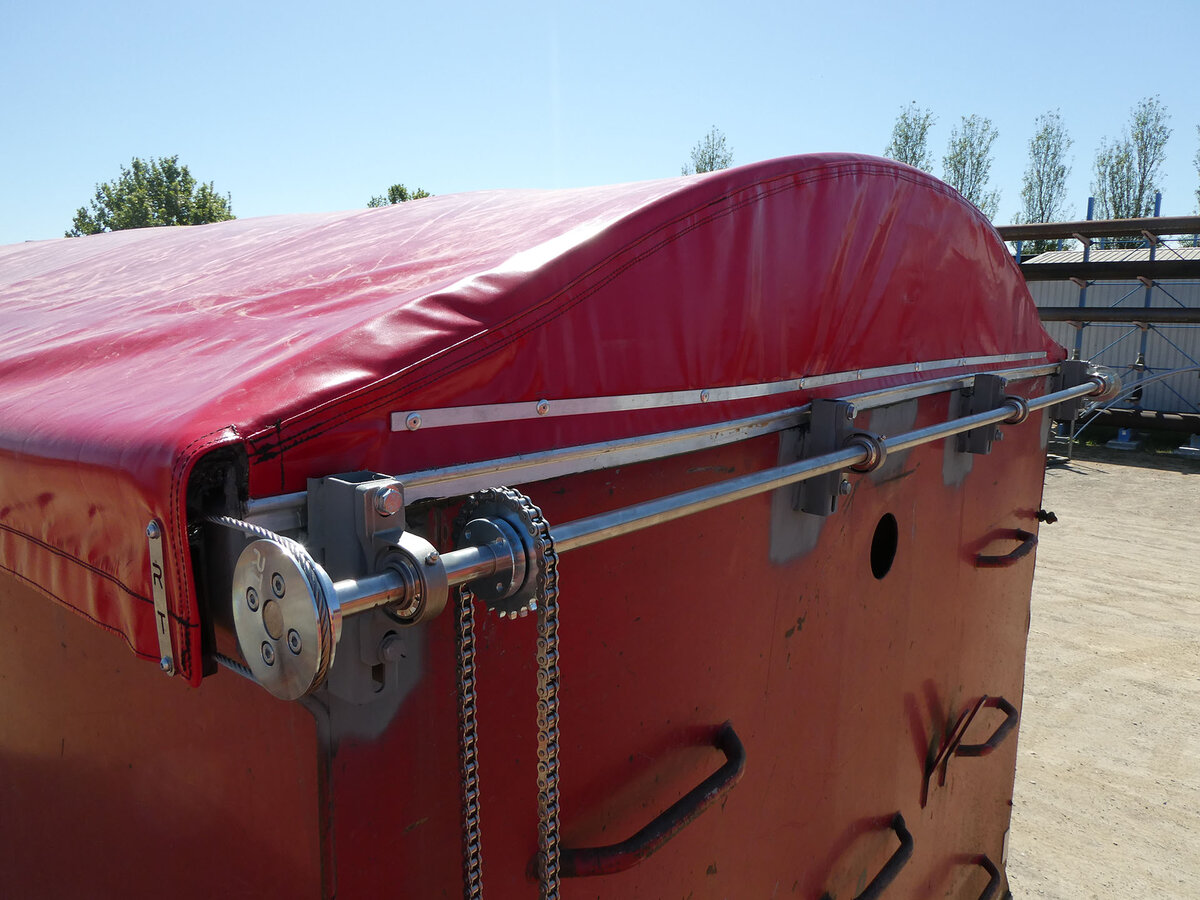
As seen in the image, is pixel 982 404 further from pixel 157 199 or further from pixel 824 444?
pixel 157 199

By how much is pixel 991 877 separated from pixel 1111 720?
2.91 meters

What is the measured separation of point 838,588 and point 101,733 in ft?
5.34

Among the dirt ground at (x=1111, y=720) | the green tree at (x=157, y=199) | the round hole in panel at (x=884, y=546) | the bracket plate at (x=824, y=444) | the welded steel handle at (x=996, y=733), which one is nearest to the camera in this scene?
the bracket plate at (x=824, y=444)

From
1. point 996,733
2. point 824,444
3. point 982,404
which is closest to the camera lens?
point 824,444

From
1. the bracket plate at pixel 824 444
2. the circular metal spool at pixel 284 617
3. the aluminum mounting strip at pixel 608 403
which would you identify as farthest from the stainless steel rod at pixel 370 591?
the bracket plate at pixel 824 444

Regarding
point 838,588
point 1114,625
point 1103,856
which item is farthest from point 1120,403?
point 838,588

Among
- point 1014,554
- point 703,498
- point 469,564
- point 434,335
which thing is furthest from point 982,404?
point 469,564

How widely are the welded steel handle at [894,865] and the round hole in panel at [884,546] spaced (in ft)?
2.72

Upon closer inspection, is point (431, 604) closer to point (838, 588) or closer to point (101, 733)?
point (101, 733)

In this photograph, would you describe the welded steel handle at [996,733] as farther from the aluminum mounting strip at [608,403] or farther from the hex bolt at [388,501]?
the hex bolt at [388,501]

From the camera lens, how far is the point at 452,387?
3.74 ft

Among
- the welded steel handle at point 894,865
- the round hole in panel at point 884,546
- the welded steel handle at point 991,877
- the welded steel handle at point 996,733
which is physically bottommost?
the welded steel handle at point 991,877

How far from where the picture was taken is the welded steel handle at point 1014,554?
9.82 ft

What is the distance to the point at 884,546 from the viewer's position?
242 cm
